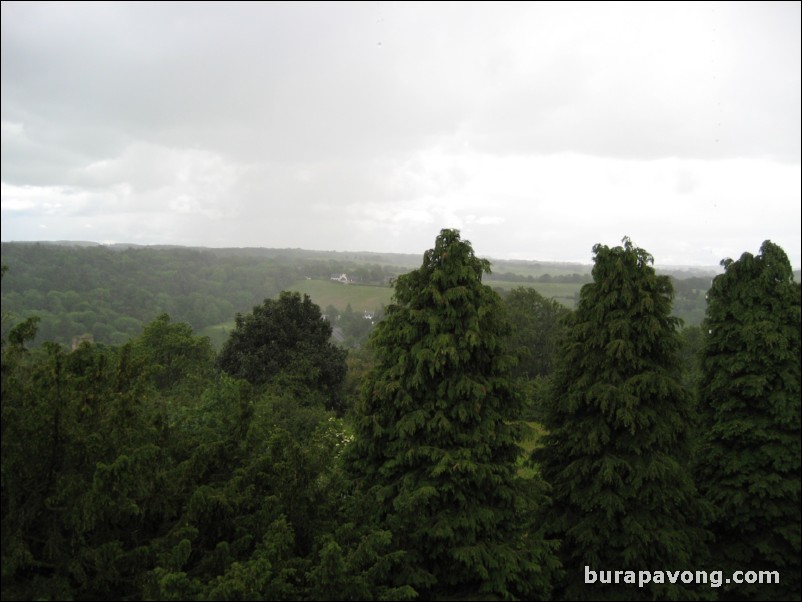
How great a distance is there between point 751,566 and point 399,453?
360 inches

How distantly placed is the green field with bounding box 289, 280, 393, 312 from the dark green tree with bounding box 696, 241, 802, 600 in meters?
85.1

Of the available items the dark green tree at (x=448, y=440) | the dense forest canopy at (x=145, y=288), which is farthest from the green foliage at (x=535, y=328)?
the dark green tree at (x=448, y=440)

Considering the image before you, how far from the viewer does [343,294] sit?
110 meters

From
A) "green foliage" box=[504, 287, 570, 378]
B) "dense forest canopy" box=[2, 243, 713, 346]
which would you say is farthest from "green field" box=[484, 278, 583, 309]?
"green foliage" box=[504, 287, 570, 378]

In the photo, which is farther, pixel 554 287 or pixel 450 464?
pixel 554 287

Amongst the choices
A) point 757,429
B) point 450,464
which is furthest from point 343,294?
point 450,464

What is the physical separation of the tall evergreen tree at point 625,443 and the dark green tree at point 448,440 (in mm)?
1547

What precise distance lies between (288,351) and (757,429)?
71.4 ft

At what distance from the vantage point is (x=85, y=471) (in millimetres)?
7434

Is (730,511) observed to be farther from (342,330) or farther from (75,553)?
(342,330)

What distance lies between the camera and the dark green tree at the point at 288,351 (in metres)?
28.0

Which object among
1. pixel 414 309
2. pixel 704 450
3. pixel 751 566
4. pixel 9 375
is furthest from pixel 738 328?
pixel 9 375

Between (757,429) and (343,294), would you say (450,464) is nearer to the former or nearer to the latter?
(757,429)

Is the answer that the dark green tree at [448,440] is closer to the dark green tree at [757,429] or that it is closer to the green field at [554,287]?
the dark green tree at [757,429]
